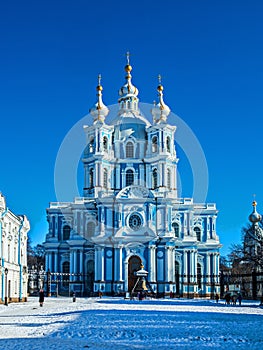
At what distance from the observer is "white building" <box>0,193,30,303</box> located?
1565 inches

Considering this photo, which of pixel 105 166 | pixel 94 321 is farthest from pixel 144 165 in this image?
pixel 94 321

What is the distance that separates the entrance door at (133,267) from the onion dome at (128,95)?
19287mm

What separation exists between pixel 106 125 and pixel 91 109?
3510 millimetres

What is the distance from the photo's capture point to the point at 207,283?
62500 mm

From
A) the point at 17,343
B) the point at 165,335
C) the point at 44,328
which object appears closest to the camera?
the point at 17,343

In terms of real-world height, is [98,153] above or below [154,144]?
below

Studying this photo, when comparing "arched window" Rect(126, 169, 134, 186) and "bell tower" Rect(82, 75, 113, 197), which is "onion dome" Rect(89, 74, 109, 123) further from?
"arched window" Rect(126, 169, 134, 186)

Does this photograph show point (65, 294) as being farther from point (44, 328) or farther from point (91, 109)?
point (44, 328)

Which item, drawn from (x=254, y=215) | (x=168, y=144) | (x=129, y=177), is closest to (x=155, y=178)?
(x=129, y=177)

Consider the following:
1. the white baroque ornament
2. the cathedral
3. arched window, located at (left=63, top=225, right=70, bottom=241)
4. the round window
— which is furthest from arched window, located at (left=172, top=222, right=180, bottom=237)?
arched window, located at (left=63, top=225, right=70, bottom=241)

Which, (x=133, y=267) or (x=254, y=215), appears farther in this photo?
(x=254, y=215)

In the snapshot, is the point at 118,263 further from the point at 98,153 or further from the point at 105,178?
the point at 98,153

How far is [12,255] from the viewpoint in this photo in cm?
4538

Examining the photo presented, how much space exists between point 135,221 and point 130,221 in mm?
498
